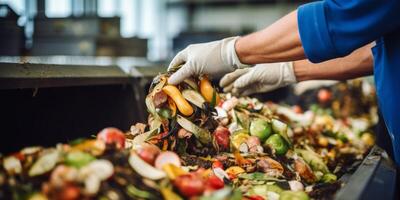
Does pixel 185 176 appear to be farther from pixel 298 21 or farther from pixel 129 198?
pixel 298 21

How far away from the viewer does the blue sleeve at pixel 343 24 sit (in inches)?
51.0

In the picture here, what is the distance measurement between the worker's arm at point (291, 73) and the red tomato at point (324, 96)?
4.78 ft

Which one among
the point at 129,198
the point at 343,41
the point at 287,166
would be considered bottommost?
the point at 287,166

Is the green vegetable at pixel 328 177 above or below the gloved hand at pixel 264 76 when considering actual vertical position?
below

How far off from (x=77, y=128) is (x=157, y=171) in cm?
98

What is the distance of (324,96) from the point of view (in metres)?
3.74

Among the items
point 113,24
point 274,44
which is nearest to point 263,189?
point 274,44

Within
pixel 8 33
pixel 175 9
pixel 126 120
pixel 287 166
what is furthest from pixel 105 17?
pixel 175 9

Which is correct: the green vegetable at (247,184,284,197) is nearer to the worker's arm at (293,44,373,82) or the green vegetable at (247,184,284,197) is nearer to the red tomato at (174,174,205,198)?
the red tomato at (174,174,205,198)

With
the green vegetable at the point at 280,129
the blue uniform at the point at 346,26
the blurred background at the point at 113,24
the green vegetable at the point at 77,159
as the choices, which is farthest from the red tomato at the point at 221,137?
the blurred background at the point at 113,24

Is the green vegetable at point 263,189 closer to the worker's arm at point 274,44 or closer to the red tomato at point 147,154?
the red tomato at point 147,154

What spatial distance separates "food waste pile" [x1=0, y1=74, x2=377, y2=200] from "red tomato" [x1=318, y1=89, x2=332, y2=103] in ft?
2.70

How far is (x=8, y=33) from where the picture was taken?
3.14 meters

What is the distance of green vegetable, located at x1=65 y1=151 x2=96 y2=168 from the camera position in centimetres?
101
